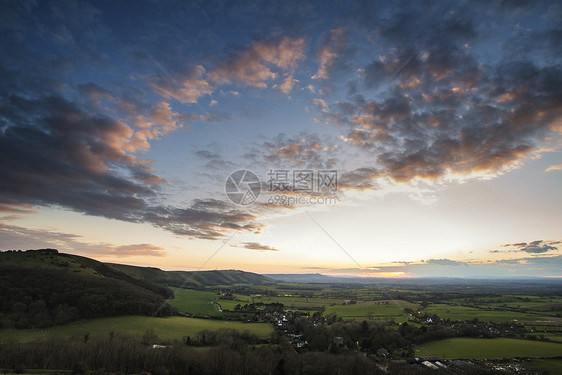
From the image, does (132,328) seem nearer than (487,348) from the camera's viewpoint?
No

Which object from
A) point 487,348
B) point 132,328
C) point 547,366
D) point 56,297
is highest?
point 56,297

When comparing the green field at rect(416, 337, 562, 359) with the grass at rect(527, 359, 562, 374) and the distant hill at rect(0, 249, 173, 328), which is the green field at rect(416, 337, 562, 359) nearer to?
the grass at rect(527, 359, 562, 374)

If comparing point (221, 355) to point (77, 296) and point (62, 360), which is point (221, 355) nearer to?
point (62, 360)

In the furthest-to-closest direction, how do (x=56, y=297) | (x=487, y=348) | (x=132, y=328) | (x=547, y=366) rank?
(x=56, y=297) → (x=132, y=328) → (x=487, y=348) → (x=547, y=366)

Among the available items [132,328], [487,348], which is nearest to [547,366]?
[487,348]

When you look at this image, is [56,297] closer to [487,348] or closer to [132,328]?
[132,328]

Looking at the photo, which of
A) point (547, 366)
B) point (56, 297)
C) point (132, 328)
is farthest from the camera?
point (56, 297)

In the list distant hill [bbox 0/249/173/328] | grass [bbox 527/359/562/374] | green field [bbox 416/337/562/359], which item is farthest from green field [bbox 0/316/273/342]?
grass [bbox 527/359/562/374]
